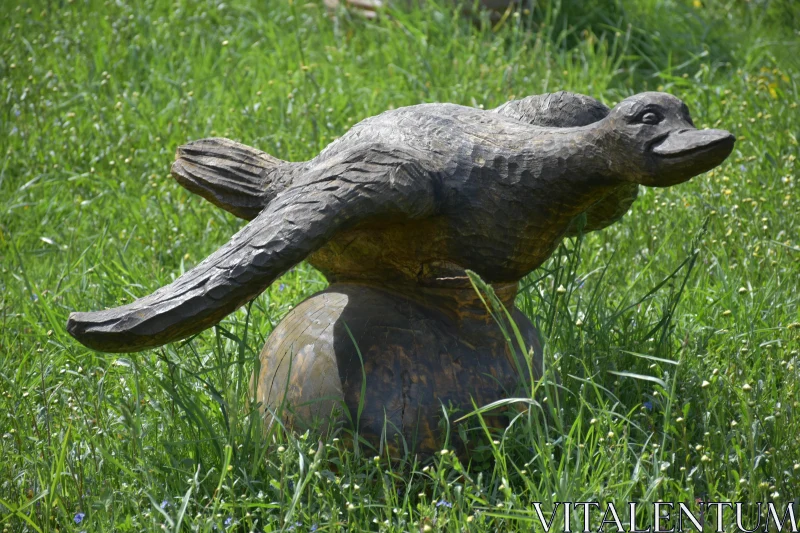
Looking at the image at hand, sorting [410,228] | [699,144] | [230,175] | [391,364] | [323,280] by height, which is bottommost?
[323,280]

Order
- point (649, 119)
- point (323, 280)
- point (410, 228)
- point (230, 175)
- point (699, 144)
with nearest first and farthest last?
1. point (699, 144)
2. point (649, 119)
3. point (410, 228)
4. point (230, 175)
5. point (323, 280)

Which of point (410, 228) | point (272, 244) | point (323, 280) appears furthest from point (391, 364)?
point (323, 280)

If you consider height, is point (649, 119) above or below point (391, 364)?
above

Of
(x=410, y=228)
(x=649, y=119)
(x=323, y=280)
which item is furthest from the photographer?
(x=323, y=280)

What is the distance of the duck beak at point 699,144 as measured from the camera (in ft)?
7.29

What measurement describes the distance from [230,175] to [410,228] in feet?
1.88

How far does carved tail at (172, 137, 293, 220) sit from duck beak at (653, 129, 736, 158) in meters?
1.07

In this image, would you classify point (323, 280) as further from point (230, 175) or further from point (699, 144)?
point (699, 144)

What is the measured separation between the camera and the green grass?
2.55 meters

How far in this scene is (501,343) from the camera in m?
2.76

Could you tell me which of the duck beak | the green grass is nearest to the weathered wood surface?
the duck beak

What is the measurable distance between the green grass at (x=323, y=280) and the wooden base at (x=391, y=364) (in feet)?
0.29

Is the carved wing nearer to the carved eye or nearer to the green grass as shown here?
the green grass

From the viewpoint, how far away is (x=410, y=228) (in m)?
A: 2.62
